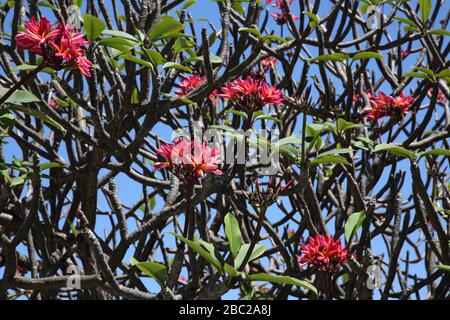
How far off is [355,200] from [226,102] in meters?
0.93

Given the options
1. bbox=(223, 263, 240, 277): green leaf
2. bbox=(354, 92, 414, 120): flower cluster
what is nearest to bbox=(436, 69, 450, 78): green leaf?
bbox=(354, 92, 414, 120): flower cluster

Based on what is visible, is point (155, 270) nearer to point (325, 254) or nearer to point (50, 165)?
point (325, 254)

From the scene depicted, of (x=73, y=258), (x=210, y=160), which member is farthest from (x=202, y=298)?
(x=73, y=258)

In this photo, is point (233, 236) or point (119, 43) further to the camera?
point (119, 43)

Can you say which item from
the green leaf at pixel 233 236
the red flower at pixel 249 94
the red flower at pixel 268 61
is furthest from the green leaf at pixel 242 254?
the red flower at pixel 268 61

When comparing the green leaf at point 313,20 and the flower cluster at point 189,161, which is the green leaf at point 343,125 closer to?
the green leaf at point 313,20

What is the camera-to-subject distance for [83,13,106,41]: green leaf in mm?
1571

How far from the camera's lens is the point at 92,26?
1.58 metres

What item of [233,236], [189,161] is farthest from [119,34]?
[233,236]

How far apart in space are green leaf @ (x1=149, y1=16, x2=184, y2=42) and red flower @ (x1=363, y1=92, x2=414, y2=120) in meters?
0.83

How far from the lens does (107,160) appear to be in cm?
188

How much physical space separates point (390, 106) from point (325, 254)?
79 centimetres

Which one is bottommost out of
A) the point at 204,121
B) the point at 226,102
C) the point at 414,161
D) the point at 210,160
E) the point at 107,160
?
the point at 210,160
